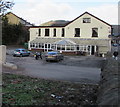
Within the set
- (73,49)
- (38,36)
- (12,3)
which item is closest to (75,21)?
(73,49)

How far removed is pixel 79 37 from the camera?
136 feet

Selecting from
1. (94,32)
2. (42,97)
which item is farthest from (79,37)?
(42,97)

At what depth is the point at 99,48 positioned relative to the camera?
129 feet

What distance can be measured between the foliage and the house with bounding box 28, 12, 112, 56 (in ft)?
41.6

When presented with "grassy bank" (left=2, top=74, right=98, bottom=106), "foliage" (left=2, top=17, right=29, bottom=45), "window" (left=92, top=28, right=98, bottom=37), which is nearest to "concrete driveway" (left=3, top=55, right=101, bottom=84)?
"grassy bank" (left=2, top=74, right=98, bottom=106)

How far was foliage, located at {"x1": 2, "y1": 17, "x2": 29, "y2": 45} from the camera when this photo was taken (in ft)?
175

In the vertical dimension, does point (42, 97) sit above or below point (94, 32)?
below

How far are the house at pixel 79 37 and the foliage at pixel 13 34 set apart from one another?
12674 millimetres

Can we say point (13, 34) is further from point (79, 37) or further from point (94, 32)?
point (94, 32)

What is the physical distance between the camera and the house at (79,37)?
3875 centimetres

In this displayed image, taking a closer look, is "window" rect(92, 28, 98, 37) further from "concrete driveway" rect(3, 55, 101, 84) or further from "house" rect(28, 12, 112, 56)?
"concrete driveway" rect(3, 55, 101, 84)

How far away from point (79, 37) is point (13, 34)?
874 inches

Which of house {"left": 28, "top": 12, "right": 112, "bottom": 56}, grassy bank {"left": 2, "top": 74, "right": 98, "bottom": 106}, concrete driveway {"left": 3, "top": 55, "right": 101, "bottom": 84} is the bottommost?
concrete driveway {"left": 3, "top": 55, "right": 101, "bottom": 84}

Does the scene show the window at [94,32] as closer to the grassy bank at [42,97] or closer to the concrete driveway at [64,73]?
the concrete driveway at [64,73]
